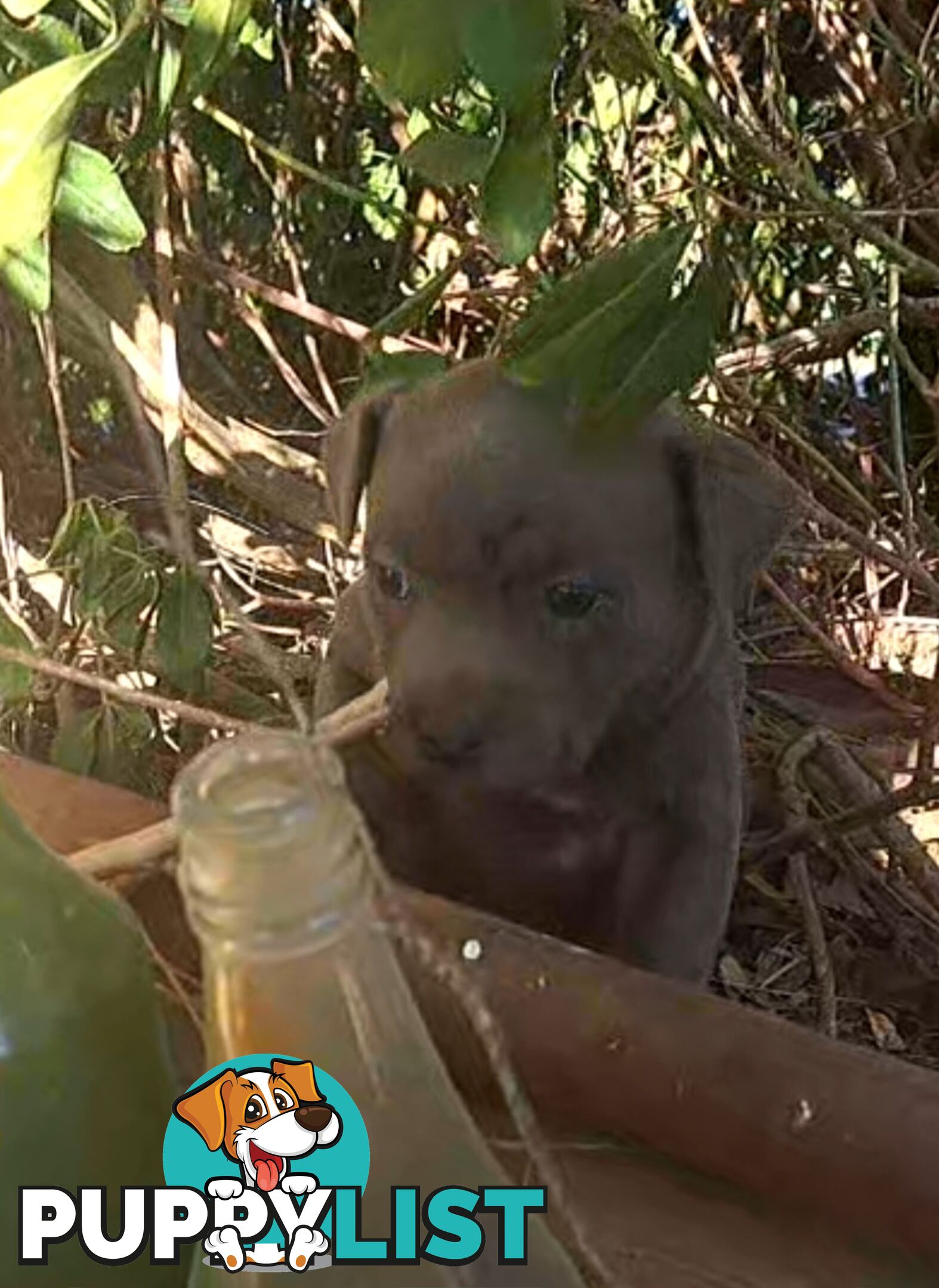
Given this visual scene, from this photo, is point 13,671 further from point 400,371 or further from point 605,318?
point 605,318

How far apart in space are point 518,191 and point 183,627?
50cm

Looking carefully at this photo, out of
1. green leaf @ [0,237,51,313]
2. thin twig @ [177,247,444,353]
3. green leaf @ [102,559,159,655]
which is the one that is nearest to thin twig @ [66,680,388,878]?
green leaf @ [0,237,51,313]

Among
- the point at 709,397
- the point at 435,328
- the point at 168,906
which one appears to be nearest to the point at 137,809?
the point at 168,906

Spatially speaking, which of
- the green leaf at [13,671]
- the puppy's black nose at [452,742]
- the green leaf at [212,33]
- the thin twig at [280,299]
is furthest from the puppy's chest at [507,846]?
the thin twig at [280,299]

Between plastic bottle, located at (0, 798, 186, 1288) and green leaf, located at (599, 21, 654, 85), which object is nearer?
plastic bottle, located at (0, 798, 186, 1288)

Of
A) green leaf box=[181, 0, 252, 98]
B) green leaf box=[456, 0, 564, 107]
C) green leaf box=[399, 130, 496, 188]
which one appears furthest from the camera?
green leaf box=[399, 130, 496, 188]

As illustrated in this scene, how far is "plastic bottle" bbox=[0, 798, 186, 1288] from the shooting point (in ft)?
1.93

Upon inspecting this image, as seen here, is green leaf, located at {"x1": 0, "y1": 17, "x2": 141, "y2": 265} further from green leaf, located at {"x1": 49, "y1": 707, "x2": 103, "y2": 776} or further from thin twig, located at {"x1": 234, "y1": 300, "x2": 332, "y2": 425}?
thin twig, located at {"x1": 234, "y1": 300, "x2": 332, "y2": 425}

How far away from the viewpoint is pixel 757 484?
126 centimetres

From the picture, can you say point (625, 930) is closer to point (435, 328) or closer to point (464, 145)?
point (464, 145)

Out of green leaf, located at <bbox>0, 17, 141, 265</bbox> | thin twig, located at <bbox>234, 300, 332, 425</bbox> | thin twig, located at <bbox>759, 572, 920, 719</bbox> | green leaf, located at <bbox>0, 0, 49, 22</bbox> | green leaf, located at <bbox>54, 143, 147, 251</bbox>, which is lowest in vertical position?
thin twig, located at <bbox>759, 572, 920, 719</bbox>

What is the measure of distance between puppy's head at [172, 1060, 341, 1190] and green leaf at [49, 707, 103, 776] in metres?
0.93

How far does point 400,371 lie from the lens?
1398 millimetres

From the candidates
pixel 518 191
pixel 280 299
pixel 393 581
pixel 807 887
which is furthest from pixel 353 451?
pixel 807 887
